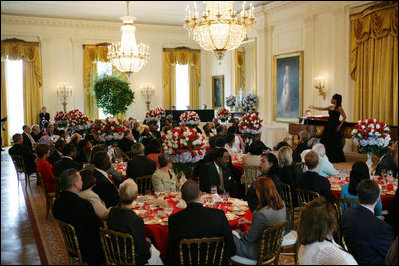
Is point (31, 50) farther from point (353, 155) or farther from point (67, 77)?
point (353, 155)

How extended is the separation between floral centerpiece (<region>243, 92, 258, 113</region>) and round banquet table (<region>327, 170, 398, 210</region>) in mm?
10679

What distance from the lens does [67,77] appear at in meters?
18.2

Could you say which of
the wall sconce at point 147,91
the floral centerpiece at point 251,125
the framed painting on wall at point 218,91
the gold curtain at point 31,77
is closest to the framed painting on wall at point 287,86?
the framed painting on wall at point 218,91

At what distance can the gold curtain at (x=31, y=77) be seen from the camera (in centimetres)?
Result: 1703

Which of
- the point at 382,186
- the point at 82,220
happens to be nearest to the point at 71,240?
the point at 82,220

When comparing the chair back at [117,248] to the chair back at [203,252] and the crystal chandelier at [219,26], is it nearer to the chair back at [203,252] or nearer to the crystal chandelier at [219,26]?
the chair back at [203,252]

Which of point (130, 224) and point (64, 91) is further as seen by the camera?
point (64, 91)

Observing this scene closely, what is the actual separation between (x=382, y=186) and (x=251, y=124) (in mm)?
4270

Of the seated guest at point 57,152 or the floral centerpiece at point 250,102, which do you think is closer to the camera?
the seated guest at point 57,152

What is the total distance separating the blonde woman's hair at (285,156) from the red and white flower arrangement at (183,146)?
124cm

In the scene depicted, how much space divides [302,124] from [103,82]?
9071mm

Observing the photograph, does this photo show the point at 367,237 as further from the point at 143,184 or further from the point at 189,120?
the point at 189,120

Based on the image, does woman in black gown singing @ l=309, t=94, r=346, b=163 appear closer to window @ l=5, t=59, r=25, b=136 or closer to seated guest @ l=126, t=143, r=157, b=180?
seated guest @ l=126, t=143, r=157, b=180

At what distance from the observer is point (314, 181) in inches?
202
